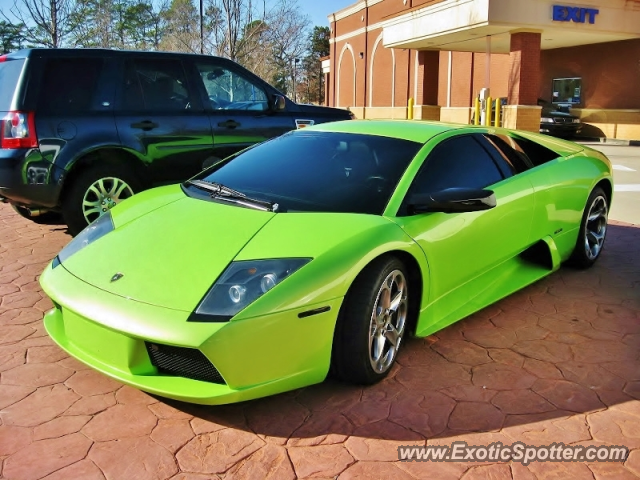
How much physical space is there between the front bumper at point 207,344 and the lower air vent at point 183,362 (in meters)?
0.02

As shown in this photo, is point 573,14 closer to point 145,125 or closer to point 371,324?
point 145,125

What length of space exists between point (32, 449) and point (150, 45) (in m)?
32.2

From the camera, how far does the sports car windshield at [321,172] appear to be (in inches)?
130

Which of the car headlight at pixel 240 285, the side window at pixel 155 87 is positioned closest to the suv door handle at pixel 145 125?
the side window at pixel 155 87

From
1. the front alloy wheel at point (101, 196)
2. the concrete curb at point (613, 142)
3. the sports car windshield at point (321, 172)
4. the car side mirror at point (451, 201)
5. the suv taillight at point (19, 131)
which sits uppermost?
the suv taillight at point (19, 131)

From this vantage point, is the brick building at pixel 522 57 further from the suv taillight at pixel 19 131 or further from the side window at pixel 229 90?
the suv taillight at pixel 19 131

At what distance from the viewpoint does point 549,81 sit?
24.0 metres

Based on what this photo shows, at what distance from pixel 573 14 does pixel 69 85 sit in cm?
1640

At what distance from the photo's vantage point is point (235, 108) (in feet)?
21.5

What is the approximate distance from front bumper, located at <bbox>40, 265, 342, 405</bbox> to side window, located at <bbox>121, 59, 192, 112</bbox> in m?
3.51

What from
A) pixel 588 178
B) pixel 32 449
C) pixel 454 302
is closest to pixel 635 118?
pixel 588 178

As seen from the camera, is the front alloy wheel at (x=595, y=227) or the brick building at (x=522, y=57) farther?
the brick building at (x=522, y=57)

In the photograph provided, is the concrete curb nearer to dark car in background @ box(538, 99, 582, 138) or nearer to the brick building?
the brick building

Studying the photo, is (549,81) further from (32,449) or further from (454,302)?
(32,449)
